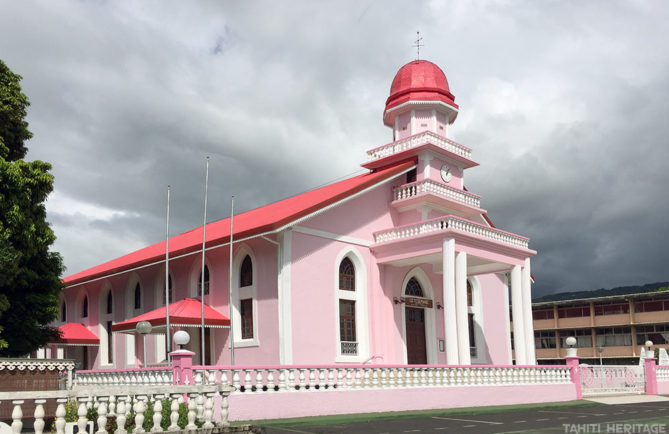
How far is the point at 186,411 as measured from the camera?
32.7 ft

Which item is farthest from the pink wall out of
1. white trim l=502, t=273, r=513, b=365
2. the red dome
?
the red dome

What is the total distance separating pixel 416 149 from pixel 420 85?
3.98 m

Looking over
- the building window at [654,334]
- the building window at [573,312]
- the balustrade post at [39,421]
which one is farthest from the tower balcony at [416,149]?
the building window at [573,312]

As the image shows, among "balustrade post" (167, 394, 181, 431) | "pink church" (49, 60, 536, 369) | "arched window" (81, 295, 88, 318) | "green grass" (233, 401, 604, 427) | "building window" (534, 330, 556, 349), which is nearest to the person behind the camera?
"balustrade post" (167, 394, 181, 431)

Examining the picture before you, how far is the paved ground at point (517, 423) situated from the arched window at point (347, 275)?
799 cm

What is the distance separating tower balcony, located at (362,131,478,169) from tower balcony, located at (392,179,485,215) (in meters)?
1.75

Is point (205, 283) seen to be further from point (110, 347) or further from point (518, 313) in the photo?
point (518, 313)

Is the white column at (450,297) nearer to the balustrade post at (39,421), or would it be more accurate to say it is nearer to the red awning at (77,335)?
the balustrade post at (39,421)

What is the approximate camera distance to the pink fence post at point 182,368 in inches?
582

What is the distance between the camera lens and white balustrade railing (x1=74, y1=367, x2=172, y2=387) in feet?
51.6

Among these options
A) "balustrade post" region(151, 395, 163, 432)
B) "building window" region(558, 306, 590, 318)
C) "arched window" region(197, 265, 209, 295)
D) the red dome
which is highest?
the red dome

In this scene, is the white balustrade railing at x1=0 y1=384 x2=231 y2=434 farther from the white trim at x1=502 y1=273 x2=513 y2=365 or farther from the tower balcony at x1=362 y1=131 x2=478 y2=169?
the white trim at x1=502 y1=273 x2=513 y2=365

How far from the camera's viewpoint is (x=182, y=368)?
1492 centimetres

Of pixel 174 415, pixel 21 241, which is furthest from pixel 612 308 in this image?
pixel 174 415
